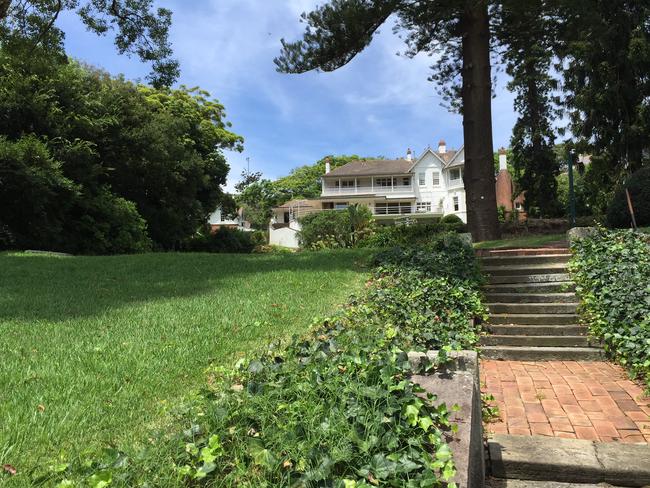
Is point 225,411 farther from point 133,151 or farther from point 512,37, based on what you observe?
point 133,151

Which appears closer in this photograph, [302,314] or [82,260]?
[302,314]

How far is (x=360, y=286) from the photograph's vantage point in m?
7.89

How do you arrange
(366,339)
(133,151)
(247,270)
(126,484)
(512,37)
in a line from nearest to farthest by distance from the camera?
(126,484)
(366,339)
(247,270)
(512,37)
(133,151)

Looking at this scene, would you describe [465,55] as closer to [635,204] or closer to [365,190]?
[635,204]

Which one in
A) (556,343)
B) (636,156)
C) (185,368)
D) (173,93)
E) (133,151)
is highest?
(173,93)

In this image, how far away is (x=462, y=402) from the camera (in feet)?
8.36

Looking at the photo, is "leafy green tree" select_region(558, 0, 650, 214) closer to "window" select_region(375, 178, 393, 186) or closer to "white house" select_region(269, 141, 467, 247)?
"white house" select_region(269, 141, 467, 247)

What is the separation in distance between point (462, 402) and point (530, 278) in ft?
19.0

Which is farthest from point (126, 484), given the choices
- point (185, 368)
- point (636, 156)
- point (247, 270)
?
point (636, 156)

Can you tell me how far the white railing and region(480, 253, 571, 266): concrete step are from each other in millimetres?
42171

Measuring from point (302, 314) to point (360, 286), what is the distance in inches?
85.9

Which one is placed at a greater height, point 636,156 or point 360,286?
point 636,156

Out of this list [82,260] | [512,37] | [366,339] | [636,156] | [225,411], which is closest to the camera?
[225,411]

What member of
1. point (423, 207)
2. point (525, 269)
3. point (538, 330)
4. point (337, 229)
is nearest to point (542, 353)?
point (538, 330)
